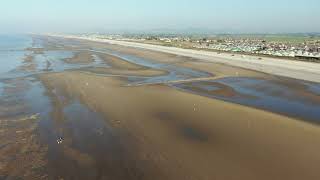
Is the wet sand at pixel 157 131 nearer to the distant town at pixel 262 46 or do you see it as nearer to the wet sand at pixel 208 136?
the wet sand at pixel 208 136

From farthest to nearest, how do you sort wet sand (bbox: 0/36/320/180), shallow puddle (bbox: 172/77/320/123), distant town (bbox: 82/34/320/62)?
distant town (bbox: 82/34/320/62), shallow puddle (bbox: 172/77/320/123), wet sand (bbox: 0/36/320/180)

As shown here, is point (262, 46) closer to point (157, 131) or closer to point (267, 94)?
point (267, 94)

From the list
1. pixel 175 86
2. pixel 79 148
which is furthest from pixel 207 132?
pixel 175 86

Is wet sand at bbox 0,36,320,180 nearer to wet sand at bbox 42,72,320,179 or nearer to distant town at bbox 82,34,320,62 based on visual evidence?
wet sand at bbox 42,72,320,179

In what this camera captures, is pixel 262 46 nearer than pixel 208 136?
No

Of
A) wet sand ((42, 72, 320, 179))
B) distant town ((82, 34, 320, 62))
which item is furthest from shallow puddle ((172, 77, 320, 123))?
distant town ((82, 34, 320, 62))

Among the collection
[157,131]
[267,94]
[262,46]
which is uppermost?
[157,131]

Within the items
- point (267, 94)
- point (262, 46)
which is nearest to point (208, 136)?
point (267, 94)

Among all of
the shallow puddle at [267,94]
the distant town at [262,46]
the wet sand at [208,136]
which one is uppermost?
the wet sand at [208,136]

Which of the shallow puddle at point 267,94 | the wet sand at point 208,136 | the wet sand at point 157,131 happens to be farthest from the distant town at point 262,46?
the wet sand at point 208,136

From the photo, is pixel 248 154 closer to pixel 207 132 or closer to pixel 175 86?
pixel 207 132
